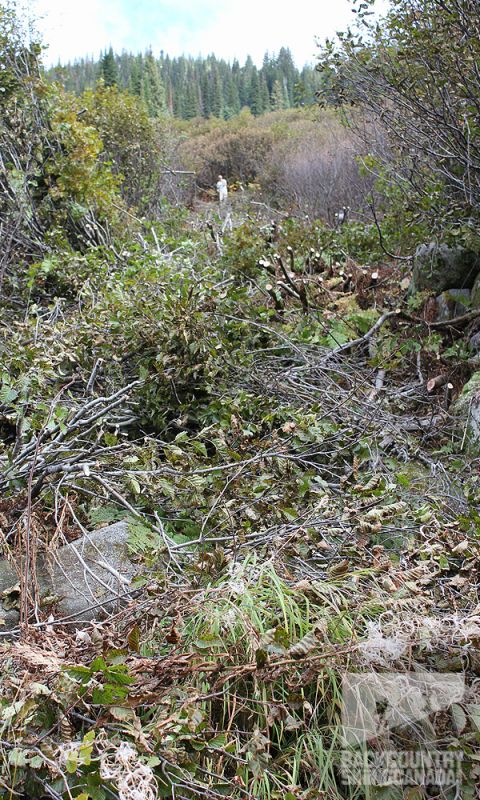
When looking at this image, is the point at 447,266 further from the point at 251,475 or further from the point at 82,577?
the point at 82,577

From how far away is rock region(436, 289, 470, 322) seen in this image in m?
5.32

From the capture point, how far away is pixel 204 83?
5697 cm

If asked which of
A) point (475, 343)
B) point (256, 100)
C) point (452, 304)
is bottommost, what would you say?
point (475, 343)

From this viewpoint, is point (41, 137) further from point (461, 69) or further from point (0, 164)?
point (461, 69)

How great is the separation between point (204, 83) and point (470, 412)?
6142 centimetres

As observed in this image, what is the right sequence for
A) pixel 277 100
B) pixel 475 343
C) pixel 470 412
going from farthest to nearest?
pixel 277 100, pixel 475 343, pixel 470 412

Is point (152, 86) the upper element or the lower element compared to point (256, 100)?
upper

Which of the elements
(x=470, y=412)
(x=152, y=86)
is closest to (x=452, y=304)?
(x=470, y=412)

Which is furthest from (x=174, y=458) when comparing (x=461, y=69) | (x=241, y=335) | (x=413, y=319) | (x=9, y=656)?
(x=461, y=69)

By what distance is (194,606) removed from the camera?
1.94 meters

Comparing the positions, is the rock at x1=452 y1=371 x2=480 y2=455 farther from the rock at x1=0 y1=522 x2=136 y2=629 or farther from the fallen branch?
the rock at x1=0 y1=522 x2=136 y2=629

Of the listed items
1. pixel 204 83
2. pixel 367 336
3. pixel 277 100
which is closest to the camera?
pixel 367 336

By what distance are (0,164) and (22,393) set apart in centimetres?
496

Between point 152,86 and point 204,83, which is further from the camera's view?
point 204,83
